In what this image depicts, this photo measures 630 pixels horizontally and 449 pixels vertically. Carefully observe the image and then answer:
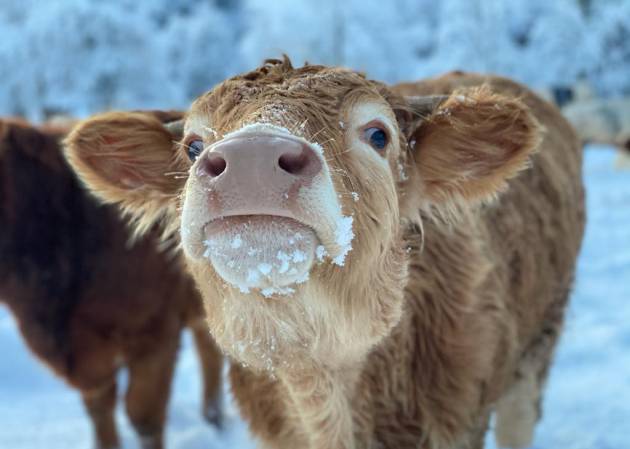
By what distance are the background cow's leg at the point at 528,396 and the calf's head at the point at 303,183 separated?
1.40 metres

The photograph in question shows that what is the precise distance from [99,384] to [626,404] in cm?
302

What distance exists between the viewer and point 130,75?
29906mm

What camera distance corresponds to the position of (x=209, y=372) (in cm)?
473

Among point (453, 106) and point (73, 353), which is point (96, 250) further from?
point (453, 106)

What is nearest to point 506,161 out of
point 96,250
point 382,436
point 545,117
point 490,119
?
point 490,119

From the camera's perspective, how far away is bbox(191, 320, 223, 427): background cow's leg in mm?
4598

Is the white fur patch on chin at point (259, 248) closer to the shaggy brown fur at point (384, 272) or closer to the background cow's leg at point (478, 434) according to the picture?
the shaggy brown fur at point (384, 272)

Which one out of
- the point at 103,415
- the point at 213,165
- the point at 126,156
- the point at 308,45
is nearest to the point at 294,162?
the point at 213,165

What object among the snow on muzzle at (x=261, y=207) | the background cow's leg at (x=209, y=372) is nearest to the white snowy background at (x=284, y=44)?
the background cow's leg at (x=209, y=372)

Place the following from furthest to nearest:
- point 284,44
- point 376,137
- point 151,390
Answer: point 284,44 < point 151,390 < point 376,137

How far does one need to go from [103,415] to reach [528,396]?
2564 mm

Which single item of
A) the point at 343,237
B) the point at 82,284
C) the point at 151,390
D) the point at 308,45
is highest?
the point at 343,237

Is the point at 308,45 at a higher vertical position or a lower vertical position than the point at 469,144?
lower

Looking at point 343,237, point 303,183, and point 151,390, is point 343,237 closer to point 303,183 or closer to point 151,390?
point 303,183
